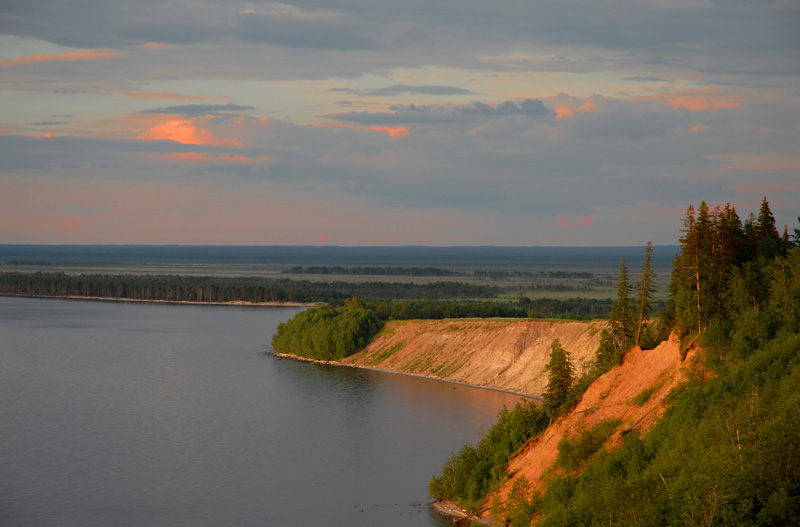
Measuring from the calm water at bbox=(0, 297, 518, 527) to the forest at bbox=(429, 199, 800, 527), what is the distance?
609cm

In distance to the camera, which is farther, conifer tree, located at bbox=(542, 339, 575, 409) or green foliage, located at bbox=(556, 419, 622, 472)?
conifer tree, located at bbox=(542, 339, 575, 409)

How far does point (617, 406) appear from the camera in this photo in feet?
141

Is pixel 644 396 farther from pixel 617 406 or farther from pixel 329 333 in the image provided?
pixel 329 333

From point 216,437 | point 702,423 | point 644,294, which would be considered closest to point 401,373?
point 216,437

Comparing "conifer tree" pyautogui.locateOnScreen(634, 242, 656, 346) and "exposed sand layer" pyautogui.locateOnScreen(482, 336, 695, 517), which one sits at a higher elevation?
"conifer tree" pyautogui.locateOnScreen(634, 242, 656, 346)

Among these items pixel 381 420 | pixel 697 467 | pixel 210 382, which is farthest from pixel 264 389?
pixel 697 467

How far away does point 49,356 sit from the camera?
9794 cm

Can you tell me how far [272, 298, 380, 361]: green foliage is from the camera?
99.6 m

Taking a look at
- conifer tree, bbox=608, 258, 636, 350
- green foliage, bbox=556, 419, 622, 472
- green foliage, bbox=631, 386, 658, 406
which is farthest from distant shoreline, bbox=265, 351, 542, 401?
green foliage, bbox=556, 419, 622, 472

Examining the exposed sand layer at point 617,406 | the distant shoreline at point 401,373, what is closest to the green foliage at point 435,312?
the distant shoreline at point 401,373

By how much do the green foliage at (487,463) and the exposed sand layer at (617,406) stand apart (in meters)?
0.57

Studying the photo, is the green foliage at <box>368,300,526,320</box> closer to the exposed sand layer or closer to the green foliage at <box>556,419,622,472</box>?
the exposed sand layer

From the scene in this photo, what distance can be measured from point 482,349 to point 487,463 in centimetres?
4121

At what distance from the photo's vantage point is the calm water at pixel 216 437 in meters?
44.3
